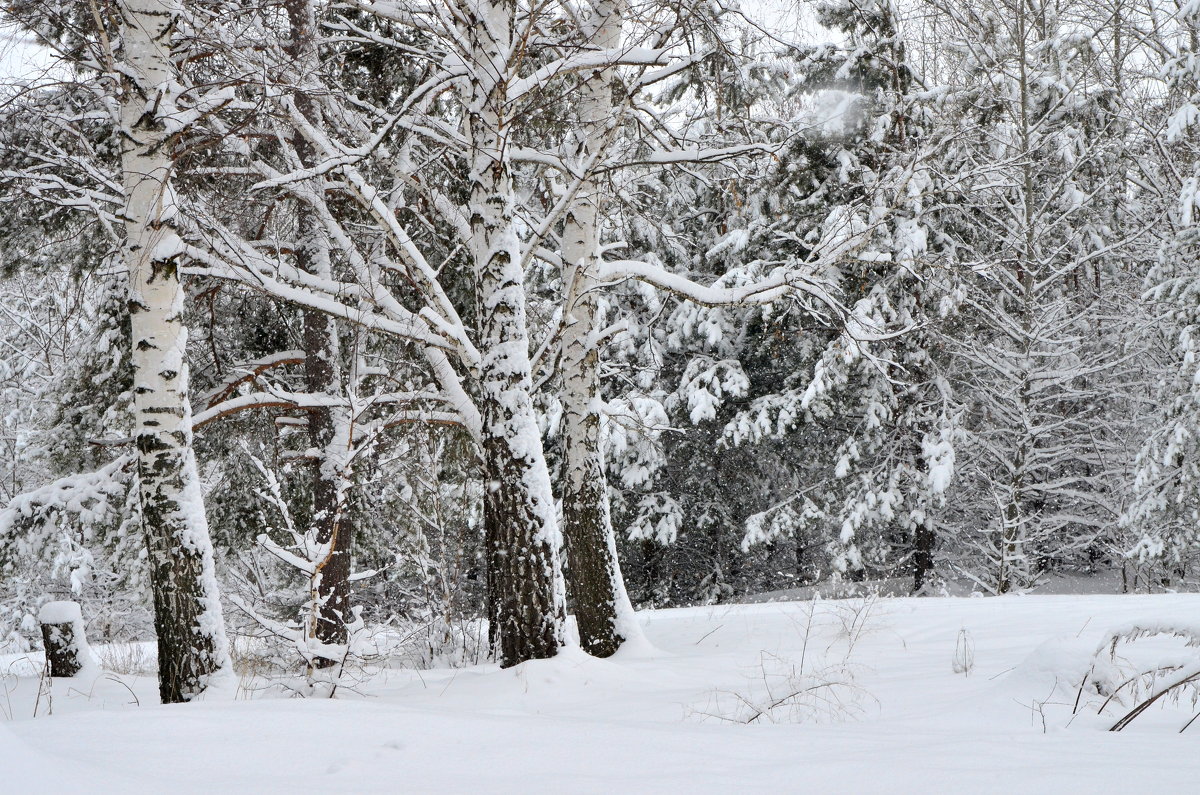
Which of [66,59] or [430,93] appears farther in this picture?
[430,93]

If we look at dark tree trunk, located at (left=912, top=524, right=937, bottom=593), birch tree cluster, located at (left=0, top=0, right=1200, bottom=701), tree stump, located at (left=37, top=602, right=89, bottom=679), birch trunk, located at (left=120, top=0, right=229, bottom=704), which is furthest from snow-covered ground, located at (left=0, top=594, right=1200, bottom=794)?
dark tree trunk, located at (left=912, top=524, right=937, bottom=593)

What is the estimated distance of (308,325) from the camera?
8281 mm

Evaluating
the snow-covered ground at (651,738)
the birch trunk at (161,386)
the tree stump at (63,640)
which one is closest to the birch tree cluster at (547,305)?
the birch trunk at (161,386)

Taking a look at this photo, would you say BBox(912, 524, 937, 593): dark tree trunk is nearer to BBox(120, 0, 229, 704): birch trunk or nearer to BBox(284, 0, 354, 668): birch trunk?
BBox(284, 0, 354, 668): birch trunk

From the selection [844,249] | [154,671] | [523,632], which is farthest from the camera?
[154,671]

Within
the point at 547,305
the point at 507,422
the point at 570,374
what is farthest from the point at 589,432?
the point at 547,305

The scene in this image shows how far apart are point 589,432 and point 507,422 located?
4.94ft

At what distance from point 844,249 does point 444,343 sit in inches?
117

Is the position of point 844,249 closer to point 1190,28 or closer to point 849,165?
point 849,165

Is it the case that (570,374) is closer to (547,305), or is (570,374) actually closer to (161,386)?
(161,386)

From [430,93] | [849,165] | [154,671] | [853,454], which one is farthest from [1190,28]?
[154,671]

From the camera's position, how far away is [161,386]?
4.66 meters

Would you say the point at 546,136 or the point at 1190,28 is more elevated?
the point at 1190,28

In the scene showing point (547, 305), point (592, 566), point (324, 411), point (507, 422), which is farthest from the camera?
point (547, 305)
